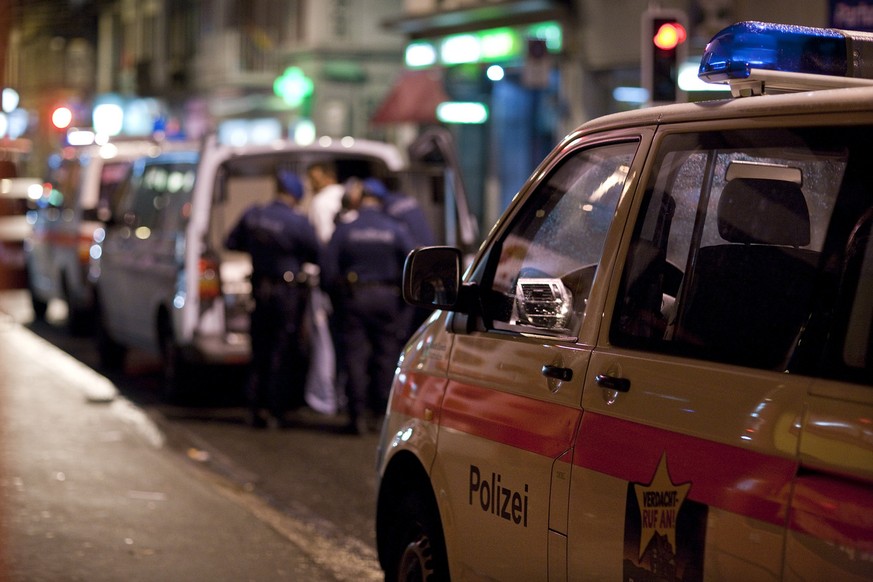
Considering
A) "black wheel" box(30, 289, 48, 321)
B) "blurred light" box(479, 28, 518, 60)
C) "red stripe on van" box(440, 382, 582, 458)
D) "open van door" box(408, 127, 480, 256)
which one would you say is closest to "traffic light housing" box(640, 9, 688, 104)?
"open van door" box(408, 127, 480, 256)

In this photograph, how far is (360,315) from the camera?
10.1 metres

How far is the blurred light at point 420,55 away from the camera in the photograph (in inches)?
1026

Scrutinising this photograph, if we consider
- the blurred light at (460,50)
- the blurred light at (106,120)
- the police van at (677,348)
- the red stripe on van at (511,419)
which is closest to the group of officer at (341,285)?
the police van at (677,348)

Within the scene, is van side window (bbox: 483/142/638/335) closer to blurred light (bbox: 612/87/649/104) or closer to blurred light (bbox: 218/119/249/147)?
blurred light (bbox: 612/87/649/104)

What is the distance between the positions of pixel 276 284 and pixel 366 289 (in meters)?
0.70

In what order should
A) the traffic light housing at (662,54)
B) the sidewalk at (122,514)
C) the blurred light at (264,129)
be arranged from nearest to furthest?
1. the sidewalk at (122,514)
2. the traffic light housing at (662,54)
3. the blurred light at (264,129)

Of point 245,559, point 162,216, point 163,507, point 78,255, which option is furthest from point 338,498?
point 78,255

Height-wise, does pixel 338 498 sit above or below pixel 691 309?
below

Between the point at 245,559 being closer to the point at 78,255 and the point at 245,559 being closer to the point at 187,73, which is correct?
the point at 78,255

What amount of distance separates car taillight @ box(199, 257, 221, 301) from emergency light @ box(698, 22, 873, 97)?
7537 millimetres

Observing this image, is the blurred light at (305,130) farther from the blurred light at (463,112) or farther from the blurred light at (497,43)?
the blurred light at (463,112)

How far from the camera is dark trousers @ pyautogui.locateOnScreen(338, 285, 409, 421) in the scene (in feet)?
32.9

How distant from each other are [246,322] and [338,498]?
3007 millimetres

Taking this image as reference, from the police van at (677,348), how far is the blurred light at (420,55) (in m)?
21.8
